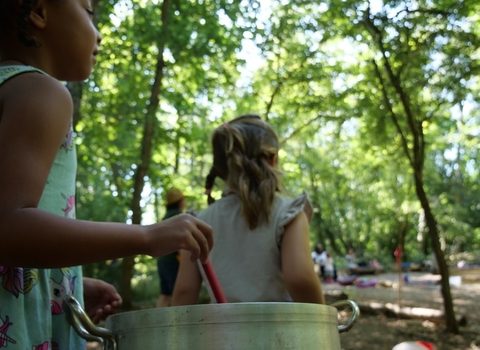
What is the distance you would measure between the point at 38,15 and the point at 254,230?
120 cm

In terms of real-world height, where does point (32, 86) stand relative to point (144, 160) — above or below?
below

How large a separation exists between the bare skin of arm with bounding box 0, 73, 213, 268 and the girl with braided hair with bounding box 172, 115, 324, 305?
98 centimetres

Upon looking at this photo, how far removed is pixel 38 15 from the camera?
3.84 feet

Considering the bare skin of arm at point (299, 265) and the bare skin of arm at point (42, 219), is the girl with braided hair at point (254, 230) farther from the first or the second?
the bare skin of arm at point (42, 219)

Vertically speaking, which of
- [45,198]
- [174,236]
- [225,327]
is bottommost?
[225,327]

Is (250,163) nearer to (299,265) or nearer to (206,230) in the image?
(299,265)

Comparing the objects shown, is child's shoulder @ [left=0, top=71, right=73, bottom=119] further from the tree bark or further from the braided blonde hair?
the tree bark

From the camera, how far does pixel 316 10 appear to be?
900cm

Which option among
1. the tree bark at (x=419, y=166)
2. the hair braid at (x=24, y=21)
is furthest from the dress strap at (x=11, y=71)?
the tree bark at (x=419, y=166)

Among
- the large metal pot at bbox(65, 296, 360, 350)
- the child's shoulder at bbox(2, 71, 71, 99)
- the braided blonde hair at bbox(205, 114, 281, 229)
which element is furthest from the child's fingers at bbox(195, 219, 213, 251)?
the braided blonde hair at bbox(205, 114, 281, 229)

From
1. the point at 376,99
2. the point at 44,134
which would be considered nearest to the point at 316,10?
the point at 376,99

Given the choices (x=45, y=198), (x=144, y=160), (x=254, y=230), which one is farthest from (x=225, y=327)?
(x=144, y=160)

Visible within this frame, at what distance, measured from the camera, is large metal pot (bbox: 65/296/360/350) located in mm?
908

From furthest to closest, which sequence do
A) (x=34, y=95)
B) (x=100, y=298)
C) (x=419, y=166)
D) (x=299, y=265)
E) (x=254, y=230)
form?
(x=419, y=166) < (x=254, y=230) < (x=299, y=265) < (x=100, y=298) < (x=34, y=95)
